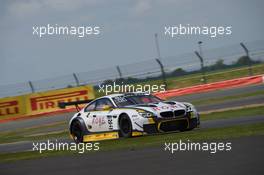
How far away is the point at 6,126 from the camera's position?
32000mm

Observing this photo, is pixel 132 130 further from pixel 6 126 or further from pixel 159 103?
pixel 6 126

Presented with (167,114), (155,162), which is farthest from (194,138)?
(155,162)

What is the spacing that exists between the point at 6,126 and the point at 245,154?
76.9 ft

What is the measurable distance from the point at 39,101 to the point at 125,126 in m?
20.1

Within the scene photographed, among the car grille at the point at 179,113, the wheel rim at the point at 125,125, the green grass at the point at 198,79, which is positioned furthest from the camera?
the green grass at the point at 198,79

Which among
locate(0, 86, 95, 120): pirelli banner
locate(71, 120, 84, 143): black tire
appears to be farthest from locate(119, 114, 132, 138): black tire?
locate(0, 86, 95, 120): pirelli banner

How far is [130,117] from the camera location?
16.1m

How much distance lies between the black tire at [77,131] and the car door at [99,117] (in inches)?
14.5

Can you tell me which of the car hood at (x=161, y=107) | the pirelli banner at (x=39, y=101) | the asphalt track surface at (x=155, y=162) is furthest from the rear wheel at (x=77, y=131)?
the pirelli banner at (x=39, y=101)

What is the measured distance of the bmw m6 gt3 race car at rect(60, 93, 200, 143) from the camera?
15.9 metres

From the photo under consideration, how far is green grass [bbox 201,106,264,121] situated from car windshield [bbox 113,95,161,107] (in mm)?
2538

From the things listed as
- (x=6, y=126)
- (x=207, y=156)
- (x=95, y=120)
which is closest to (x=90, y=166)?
(x=207, y=156)

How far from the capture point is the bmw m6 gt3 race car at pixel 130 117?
15883mm

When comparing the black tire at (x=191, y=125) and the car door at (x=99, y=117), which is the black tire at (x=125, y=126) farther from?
the black tire at (x=191, y=125)
